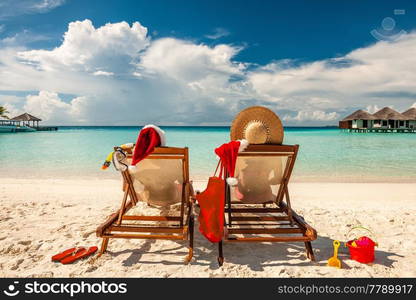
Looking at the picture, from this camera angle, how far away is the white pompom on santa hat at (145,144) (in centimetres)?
297

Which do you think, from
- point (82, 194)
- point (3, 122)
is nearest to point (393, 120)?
point (82, 194)

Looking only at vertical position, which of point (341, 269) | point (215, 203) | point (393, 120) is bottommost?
point (341, 269)

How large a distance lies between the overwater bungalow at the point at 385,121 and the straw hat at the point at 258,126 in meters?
49.6

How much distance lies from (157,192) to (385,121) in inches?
2164

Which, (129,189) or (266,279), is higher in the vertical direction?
(129,189)

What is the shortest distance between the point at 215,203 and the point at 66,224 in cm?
241

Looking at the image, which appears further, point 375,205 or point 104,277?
point 375,205

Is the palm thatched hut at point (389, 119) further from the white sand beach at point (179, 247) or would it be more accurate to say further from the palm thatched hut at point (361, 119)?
the white sand beach at point (179, 247)

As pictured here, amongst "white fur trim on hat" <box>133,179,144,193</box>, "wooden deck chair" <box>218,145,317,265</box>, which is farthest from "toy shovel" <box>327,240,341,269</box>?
"white fur trim on hat" <box>133,179,144,193</box>

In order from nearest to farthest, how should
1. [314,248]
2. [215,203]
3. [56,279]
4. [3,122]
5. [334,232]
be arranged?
[56,279] < [215,203] < [314,248] < [334,232] < [3,122]

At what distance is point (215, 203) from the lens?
10.1ft

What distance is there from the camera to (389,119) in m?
44.8

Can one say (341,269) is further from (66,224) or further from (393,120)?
(393,120)

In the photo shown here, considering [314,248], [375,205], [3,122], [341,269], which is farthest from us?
[3,122]
